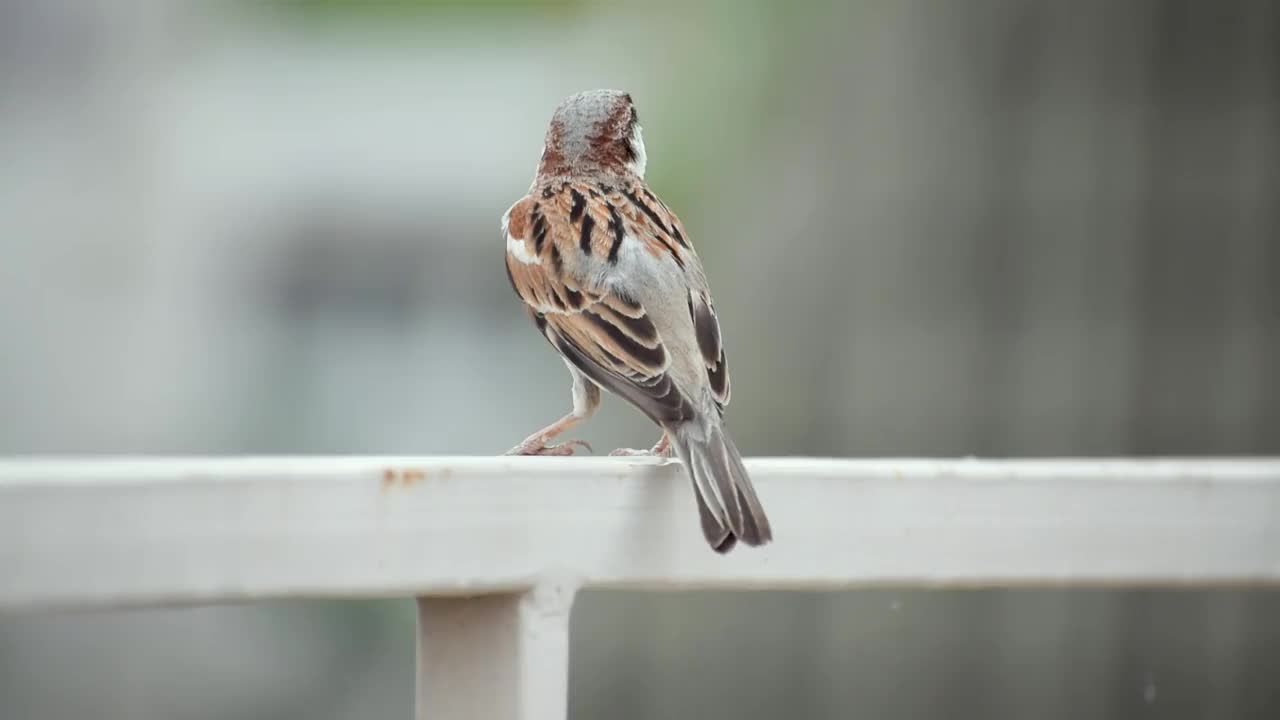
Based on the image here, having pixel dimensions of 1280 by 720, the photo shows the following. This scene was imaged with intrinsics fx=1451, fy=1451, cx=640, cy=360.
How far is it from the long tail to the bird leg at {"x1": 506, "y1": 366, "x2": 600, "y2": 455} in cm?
64

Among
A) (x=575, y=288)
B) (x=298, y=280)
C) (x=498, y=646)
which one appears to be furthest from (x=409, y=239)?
(x=498, y=646)

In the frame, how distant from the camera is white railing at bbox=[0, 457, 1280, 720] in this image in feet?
3.14

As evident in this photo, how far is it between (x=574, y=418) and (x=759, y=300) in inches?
96.6

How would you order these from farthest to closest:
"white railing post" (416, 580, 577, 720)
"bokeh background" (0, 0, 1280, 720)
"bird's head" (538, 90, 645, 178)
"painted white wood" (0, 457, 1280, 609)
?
"bokeh background" (0, 0, 1280, 720) → "bird's head" (538, 90, 645, 178) → "white railing post" (416, 580, 577, 720) → "painted white wood" (0, 457, 1280, 609)

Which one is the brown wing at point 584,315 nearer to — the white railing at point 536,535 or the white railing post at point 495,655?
the white railing at point 536,535

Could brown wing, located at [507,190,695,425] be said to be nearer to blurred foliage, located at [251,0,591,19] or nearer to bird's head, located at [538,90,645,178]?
bird's head, located at [538,90,645,178]

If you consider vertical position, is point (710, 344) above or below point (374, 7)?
below

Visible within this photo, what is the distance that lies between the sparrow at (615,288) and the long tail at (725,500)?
0.01m

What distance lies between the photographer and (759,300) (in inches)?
A: 180

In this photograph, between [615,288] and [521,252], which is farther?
[521,252]

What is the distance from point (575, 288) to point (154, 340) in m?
3.95

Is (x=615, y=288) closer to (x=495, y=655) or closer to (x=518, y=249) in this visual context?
(x=518, y=249)

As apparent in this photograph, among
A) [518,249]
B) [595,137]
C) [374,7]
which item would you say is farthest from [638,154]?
[374,7]

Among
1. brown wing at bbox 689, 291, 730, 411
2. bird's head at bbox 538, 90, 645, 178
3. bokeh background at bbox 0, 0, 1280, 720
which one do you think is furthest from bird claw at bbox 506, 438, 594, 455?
bokeh background at bbox 0, 0, 1280, 720
